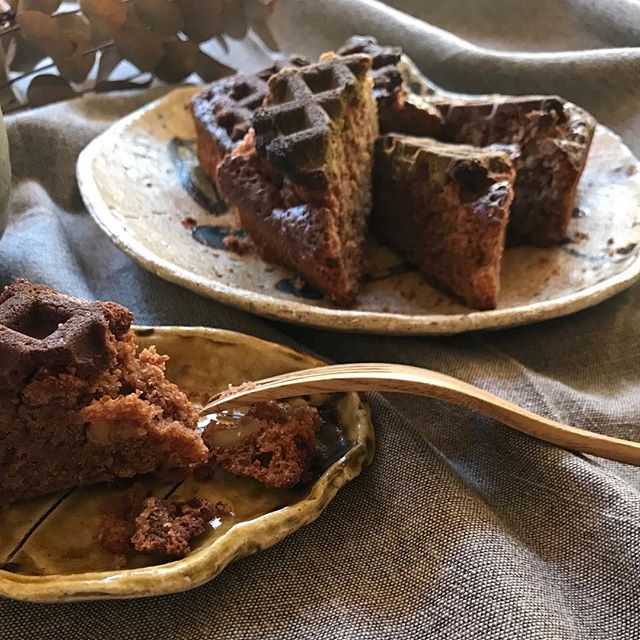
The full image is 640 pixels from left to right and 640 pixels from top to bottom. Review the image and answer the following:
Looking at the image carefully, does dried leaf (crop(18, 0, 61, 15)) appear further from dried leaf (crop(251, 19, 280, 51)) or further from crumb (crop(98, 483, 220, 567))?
crumb (crop(98, 483, 220, 567))

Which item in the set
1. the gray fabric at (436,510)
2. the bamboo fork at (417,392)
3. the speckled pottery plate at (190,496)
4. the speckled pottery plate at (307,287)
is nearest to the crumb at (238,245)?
the speckled pottery plate at (307,287)

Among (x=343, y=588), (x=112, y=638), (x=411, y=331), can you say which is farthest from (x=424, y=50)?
(x=112, y=638)

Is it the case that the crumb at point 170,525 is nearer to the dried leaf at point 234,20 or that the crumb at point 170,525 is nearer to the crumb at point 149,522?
the crumb at point 149,522

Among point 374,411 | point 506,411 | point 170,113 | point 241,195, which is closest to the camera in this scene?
point 506,411

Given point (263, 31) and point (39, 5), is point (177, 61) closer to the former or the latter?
point (263, 31)

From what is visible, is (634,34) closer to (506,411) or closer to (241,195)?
(241,195)

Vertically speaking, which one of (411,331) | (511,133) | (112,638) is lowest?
(112,638)
